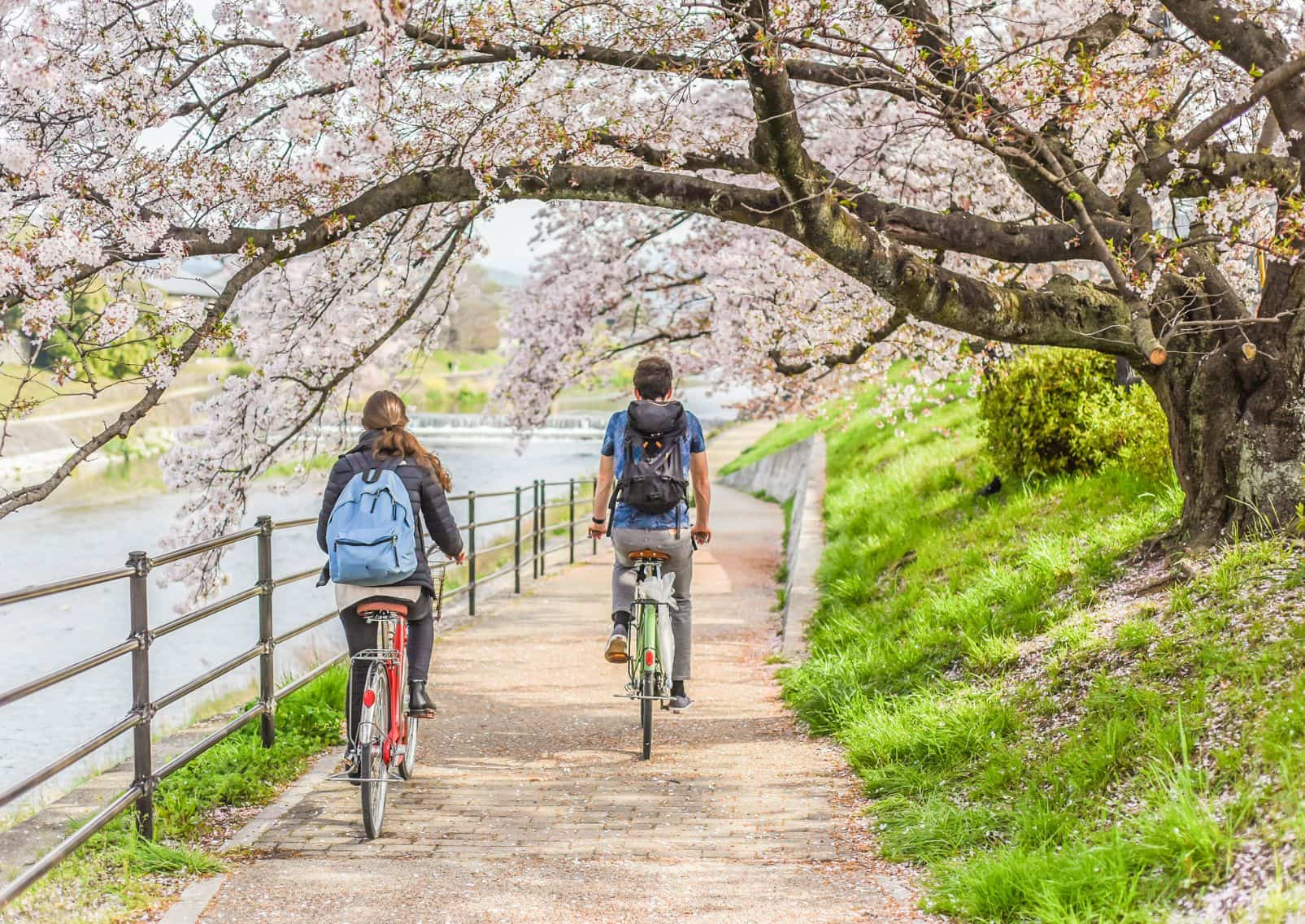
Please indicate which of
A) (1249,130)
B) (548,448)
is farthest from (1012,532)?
(548,448)

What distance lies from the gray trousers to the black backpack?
0.18 meters

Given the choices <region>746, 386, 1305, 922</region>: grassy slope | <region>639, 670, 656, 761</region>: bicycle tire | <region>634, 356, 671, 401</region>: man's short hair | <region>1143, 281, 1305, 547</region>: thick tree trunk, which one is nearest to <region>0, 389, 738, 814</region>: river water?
<region>639, 670, 656, 761</region>: bicycle tire

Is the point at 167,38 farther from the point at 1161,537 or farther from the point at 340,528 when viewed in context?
A: the point at 1161,537

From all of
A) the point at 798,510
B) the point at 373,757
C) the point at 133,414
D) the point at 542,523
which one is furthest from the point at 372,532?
the point at 798,510

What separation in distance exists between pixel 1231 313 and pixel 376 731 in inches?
191

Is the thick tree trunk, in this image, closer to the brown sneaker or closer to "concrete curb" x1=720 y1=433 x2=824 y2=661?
the brown sneaker

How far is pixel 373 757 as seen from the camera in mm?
4480

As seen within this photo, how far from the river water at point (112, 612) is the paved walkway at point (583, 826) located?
6.15ft

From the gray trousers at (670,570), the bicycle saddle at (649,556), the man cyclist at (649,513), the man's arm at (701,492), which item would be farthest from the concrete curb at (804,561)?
the bicycle saddle at (649,556)

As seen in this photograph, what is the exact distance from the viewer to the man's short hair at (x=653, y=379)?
Result: 5.73 meters

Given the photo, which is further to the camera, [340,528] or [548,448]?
[548,448]

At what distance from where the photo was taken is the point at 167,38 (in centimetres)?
612

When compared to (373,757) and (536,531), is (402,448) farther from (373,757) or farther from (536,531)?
(536,531)

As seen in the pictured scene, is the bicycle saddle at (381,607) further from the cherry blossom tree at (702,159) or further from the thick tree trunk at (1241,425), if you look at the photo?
the thick tree trunk at (1241,425)
